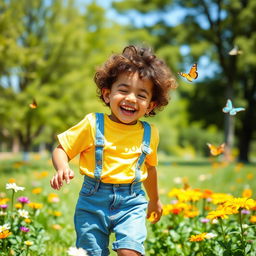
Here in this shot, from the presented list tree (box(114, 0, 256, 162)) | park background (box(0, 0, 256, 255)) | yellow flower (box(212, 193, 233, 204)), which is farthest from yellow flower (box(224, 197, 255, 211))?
tree (box(114, 0, 256, 162))

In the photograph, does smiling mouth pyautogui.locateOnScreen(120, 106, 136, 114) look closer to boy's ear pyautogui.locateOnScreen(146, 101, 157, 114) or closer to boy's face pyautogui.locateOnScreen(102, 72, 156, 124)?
boy's face pyautogui.locateOnScreen(102, 72, 156, 124)

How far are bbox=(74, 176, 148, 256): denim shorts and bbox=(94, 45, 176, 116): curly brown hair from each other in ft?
2.01

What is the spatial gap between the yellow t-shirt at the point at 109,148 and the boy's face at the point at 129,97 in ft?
0.30

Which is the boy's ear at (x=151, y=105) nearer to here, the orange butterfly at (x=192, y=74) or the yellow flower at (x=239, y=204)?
the orange butterfly at (x=192, y=74)

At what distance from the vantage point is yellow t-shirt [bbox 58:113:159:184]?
219 centimetres

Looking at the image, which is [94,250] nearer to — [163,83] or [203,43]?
[163,83]

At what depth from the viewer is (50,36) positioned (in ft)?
45.1

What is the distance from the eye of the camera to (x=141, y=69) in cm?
227

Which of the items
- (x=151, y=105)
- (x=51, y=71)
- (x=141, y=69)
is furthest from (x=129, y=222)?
(x=51, y=71)

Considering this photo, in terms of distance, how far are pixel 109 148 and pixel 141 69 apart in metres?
0.50

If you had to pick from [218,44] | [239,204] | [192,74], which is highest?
[218,44]

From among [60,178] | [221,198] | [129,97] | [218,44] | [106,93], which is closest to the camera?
[60,178]

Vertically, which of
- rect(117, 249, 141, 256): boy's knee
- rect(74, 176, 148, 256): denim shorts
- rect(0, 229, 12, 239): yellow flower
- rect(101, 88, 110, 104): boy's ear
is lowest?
rect(117, 249, 141, 256): boy's knee

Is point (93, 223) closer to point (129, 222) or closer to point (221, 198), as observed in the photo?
point (129, 222)
